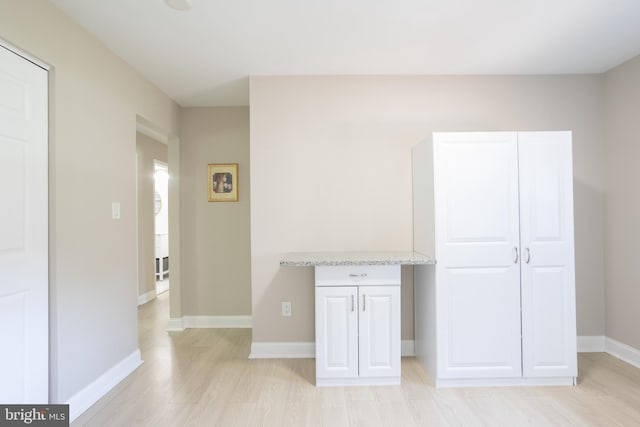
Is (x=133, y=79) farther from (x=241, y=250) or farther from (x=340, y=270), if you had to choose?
(x=340, y=270)

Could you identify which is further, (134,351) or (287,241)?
(287,241)

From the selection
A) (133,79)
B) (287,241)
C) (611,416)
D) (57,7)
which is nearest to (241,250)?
(287,241)

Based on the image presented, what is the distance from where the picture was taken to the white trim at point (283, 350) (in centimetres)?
303

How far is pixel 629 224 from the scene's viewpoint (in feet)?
9.36

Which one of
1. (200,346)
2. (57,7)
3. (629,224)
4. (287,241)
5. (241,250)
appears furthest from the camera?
(241,250)

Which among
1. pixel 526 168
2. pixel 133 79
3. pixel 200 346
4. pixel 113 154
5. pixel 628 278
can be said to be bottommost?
pixel 200 346

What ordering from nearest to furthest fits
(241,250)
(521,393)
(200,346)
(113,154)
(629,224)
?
(521,393), (113,154), (629,224), (200,346), (241,250)

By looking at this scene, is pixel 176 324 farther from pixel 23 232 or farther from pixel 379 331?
pixel 379 331

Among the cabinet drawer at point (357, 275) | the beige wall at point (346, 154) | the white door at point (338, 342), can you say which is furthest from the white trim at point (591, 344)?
the white door at point (338, 342)

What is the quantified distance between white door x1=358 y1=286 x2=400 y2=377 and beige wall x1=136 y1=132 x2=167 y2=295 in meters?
3.72

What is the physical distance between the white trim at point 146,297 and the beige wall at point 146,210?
0.04m

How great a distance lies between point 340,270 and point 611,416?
6.22 feet

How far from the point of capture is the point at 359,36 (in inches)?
94.3

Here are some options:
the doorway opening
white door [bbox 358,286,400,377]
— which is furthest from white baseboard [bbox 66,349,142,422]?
the doorway opening
